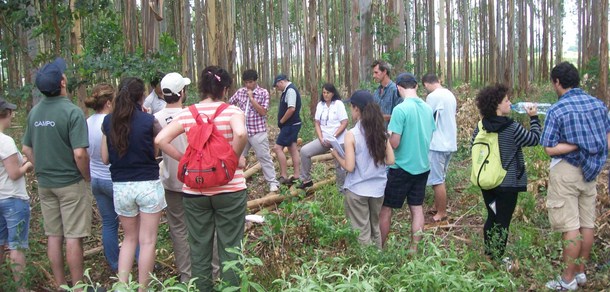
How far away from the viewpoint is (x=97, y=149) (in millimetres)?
4223

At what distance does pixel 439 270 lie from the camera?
3.22 metres

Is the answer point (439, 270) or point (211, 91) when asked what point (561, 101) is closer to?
point (439, 270)

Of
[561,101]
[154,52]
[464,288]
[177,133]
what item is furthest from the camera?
[154,52]

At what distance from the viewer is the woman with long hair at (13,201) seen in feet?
12.7

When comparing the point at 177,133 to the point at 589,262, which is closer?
the point at 177,133

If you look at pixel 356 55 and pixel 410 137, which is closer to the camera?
pixel 410 137

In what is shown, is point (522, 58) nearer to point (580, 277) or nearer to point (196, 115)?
point (580, 277)

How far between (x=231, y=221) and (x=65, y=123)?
1.40 meters

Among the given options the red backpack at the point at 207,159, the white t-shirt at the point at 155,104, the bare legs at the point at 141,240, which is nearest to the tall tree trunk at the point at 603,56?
the white t-shirt at the point at 155,104

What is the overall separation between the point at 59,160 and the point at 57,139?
156 millimetres

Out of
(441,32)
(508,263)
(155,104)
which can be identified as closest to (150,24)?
(155,104)

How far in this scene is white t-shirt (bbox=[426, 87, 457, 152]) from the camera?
5.68 metres

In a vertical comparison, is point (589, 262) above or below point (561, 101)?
below

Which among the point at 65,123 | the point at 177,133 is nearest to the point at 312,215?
the point at 177,133
